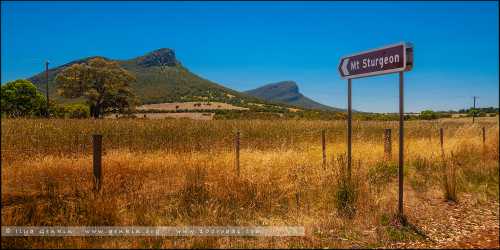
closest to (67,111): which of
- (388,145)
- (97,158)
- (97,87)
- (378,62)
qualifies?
(97,87)

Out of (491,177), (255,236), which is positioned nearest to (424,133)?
(491,177)

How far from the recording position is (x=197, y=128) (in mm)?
16500

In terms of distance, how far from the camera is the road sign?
511 centimetres

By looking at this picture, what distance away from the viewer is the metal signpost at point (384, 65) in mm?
5117

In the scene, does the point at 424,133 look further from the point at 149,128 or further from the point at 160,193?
the point at 160,193

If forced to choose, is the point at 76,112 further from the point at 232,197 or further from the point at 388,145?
the point at 232,197

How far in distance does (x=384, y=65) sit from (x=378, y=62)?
159mm

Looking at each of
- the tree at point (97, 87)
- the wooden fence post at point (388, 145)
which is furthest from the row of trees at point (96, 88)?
the wooden fence post at point (388, 145)

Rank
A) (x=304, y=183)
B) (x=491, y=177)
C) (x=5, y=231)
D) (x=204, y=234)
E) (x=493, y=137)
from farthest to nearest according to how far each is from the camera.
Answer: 1. (x=493, y=137)
2. (x=491, y=177)
3. (x=304, y=183)
4. (x=204, y=234)
5. (x=5, y=231)

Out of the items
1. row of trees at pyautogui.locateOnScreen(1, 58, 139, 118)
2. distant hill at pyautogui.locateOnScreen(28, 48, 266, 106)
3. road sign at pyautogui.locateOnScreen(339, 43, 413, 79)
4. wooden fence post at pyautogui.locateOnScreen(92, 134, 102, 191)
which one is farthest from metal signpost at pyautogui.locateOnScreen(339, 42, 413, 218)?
distant hill at pyautogui.locateOnScreen(28, 48, 266, 106)

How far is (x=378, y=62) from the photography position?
567 centimetres

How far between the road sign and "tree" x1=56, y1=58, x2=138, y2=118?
46.3m

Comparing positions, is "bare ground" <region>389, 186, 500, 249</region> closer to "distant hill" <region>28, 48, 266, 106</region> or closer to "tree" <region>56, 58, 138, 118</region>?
"tree" <region>56, 58, 138, 118</region>

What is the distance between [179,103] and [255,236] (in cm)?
6648
